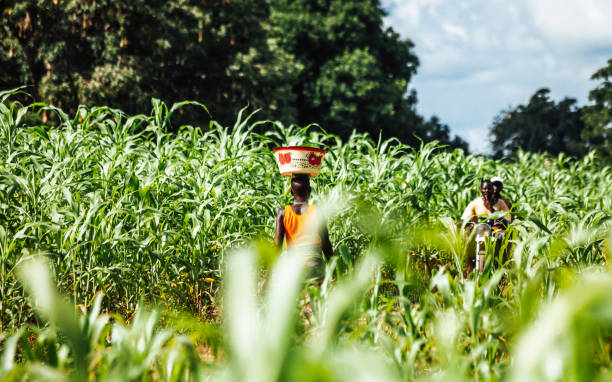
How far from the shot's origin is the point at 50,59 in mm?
12102

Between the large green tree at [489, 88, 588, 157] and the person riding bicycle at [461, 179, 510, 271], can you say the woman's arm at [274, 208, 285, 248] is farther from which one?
the large green tree at [489, 88, 588, 157]

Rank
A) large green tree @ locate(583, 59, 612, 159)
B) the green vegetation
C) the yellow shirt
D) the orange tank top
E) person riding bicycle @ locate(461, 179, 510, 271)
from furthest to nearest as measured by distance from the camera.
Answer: large green tree @ locate(583, 59, 612, 159) < the yellow shirt < person riding bicycle @ locate(461, 179, 510, 271) < the orange tank top < the green vegetation

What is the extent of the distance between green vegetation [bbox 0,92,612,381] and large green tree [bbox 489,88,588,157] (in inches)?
2205

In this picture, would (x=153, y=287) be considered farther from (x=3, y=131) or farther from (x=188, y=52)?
(x=188, y=52)

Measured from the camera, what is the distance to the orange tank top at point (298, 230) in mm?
3252

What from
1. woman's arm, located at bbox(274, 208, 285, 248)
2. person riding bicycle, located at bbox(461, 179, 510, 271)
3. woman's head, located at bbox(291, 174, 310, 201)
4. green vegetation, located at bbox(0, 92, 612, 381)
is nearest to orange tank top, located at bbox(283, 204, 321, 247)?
woman's arm, located at bbox(274, 208, 285, 248)

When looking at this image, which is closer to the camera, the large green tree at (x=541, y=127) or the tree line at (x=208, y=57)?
the tree line at (x=208, y=57)

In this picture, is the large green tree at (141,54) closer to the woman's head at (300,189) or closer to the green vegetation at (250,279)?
the green vegetation at (250,279)

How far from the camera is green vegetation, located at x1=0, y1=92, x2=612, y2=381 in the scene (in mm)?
1213

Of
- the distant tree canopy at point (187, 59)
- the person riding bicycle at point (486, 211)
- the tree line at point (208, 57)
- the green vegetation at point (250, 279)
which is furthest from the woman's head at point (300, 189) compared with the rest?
the tree line at point (208, 57)

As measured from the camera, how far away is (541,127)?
5728 cm

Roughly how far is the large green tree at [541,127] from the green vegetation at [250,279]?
Answer: 56.0m

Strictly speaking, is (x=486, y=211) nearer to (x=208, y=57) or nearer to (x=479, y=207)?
(x=479, y=207)

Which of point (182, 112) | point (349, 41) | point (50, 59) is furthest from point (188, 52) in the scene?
point (349, 41)
